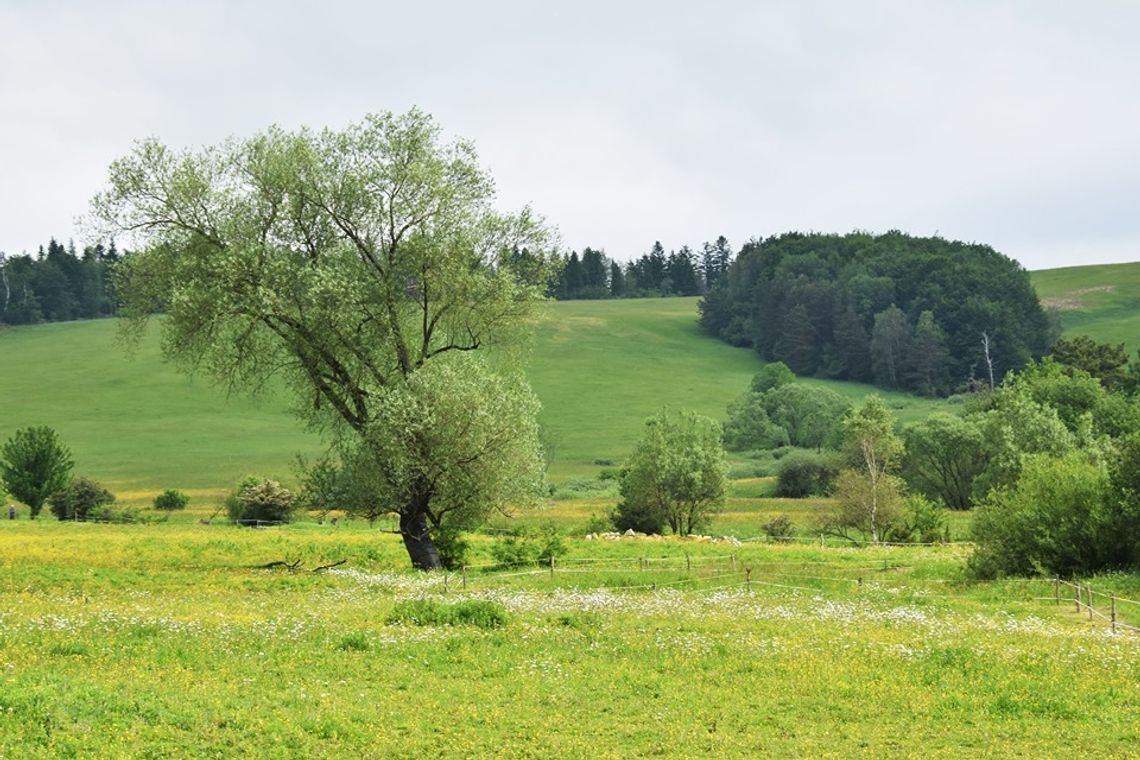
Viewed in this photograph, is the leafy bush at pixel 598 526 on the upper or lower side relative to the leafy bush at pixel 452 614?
lower

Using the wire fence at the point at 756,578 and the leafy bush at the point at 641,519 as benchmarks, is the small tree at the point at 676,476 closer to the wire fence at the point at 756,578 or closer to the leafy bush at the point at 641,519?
the leafy bush at the point at 641,519

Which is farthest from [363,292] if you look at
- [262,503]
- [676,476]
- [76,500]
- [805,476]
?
[805,476]

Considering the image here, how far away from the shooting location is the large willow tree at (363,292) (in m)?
39.1

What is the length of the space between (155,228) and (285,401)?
119328 millimetres

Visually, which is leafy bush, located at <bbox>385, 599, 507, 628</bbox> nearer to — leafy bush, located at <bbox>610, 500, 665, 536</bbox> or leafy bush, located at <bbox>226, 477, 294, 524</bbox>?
leafy bush, located at <bbox>610, 500, 665, 536</bbox>

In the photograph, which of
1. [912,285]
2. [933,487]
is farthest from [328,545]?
[912,285]

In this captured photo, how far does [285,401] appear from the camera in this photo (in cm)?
15700

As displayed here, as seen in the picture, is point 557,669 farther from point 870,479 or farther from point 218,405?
point 218,405

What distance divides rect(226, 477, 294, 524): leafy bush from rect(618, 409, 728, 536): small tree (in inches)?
980

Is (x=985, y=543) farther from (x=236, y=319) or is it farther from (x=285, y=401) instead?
(x=285, y=401)

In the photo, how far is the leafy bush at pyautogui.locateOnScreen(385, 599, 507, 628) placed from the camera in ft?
88.4

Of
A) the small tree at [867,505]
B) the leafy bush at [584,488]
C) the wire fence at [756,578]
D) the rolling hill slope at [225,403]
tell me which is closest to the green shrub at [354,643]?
the wire fence at [756,578]

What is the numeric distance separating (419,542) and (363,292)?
1009 cm

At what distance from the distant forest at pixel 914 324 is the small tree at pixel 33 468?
133610mm
